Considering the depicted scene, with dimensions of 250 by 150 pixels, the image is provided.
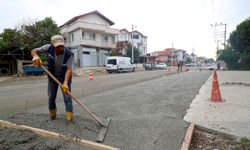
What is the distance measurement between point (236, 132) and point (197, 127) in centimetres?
72

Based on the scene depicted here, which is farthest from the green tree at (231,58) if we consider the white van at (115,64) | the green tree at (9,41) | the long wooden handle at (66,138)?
the long wooden handle at (66,138)

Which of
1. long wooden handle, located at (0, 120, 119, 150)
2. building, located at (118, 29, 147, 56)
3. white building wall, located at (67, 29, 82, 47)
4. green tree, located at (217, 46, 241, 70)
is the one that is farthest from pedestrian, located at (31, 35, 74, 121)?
building, located at (118, 29, 147, 56)

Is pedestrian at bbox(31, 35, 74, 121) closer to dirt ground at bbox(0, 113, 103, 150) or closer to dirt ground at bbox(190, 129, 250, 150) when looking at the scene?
dirt ground at bbox(0, 113, 103, 150)

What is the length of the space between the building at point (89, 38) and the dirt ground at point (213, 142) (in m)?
28.6

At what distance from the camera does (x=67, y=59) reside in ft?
13.3

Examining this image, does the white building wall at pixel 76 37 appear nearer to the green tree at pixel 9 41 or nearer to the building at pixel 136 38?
the green tree at pixel 9 41

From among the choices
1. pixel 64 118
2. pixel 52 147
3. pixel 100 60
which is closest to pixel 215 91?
pixel 64 118

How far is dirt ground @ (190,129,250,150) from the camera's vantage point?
3429 mm

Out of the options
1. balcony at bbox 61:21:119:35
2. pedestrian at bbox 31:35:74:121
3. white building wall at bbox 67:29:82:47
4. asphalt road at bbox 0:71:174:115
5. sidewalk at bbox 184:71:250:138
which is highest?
balcony at bbox 61:21:119:35

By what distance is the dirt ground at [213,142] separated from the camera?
3.43 metres

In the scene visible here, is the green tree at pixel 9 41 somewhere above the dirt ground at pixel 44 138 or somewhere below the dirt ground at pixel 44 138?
above

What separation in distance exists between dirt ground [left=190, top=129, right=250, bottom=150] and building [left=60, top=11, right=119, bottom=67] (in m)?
28.6

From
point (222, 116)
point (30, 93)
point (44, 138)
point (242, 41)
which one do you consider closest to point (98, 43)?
point (242, 41)

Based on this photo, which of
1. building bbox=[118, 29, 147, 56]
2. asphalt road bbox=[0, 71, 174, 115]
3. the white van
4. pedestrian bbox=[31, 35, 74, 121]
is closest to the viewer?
pedestrian bbox=[31, 35, 74, 121]
